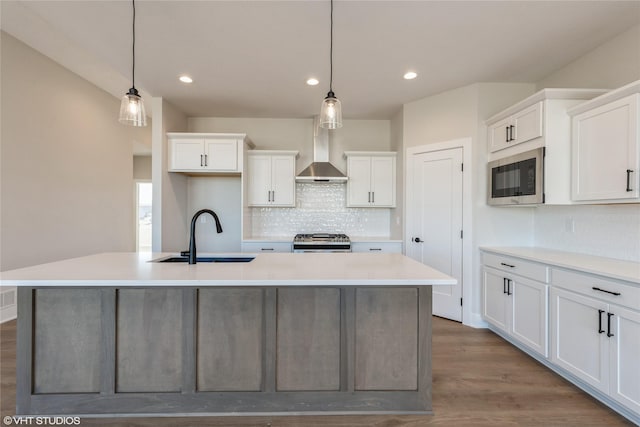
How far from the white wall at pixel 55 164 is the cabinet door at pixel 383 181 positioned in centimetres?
419

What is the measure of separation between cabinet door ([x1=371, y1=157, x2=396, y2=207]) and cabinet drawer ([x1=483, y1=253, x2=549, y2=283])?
1.54 m

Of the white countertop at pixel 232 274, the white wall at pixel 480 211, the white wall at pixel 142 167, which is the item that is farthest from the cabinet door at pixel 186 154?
the white wall at pixel 142 167

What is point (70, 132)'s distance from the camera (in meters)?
3.88

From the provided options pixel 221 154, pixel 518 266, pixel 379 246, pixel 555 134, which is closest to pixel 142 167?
pixel 221 154

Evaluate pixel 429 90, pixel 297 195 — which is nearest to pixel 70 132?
pixel 297 195

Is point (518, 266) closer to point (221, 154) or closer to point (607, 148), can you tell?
point (607, 148)

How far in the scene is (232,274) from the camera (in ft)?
5.53

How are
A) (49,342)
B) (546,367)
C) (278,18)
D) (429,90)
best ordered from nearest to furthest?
(49,342), (278,18), (546,367), (429,90)

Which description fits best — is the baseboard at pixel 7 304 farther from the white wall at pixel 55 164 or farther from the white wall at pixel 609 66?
the white wall at pixel 609 66

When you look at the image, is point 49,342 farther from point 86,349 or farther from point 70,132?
point 70,132

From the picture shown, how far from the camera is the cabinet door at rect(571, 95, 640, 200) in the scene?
1.92 metres

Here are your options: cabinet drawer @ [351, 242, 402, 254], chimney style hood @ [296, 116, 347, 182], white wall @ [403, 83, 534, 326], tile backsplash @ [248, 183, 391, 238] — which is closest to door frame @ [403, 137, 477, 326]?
white wall @ [403, 83, 534, 326]

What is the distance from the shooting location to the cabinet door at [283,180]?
4211mm

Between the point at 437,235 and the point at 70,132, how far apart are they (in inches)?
199
